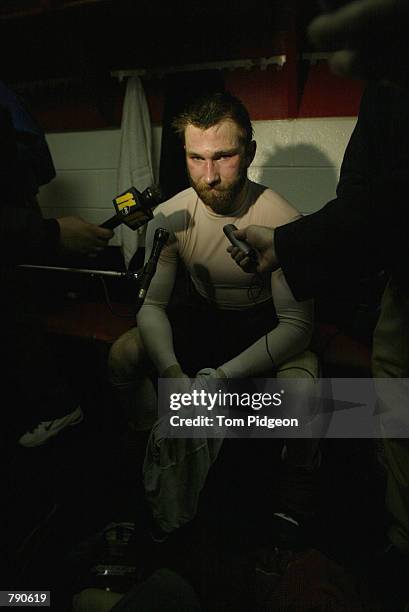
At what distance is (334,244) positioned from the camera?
0.85m

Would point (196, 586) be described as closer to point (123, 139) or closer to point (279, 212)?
point (279, 212)

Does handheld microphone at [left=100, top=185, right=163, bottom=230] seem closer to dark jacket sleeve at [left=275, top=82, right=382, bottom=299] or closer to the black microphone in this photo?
the black microphone

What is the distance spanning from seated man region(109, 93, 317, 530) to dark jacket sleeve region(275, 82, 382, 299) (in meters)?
0.27

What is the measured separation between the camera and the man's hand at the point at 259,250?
910mm

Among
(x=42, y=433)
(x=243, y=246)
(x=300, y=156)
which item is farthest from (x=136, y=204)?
(x=42, y=433)

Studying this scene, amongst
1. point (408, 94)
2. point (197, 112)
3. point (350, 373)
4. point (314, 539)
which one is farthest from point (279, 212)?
point (314, 539)

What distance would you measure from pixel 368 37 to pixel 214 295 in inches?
35.7

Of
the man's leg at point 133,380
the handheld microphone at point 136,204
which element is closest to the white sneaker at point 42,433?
the man's leg at point 133,380

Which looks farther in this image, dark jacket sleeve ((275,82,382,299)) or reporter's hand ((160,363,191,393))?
reporter's hand ((160,363,191,393))

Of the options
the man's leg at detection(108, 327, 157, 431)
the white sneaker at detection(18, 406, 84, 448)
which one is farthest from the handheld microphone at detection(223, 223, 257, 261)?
the white sneaker at detection(18, 406, 84, 448)

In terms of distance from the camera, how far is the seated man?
116cm

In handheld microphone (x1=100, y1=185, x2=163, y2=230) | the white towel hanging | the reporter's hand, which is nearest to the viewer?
handheld microphone (x1=100, y1=185, x2=163, y2=230)

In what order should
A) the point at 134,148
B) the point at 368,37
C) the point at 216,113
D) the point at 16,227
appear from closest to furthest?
1. the point at 368,37
2. the point at 16,227
3. the point at 216,113
4. the point at 134,148

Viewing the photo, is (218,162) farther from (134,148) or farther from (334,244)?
(134,148)
